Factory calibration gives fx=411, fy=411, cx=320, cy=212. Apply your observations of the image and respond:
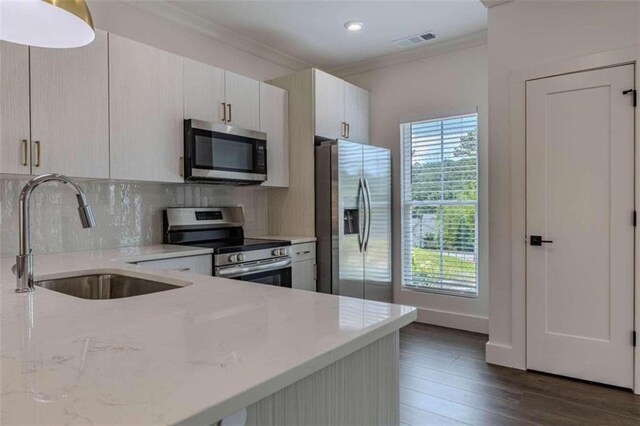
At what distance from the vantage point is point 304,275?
11.7 ft

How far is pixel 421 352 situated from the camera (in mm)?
3324

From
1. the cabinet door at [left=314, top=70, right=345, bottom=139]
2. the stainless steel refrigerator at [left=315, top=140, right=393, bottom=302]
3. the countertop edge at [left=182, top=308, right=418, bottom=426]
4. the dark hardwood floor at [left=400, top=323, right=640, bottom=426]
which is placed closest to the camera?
the countertop edge at [left=182, top=308, right=418, bottom=426]

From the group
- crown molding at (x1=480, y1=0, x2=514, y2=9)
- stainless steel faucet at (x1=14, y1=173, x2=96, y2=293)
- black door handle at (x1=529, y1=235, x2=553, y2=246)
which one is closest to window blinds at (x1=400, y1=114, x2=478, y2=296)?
black door handle at (x1=529, y1=235, x2=553, y2=246)

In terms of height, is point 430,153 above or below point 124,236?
above

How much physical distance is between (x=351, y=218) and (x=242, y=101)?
1.42m

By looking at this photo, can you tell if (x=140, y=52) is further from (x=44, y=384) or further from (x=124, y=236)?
(x=44, y=384)

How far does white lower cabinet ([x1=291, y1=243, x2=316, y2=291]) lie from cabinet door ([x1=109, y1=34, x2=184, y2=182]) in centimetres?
114

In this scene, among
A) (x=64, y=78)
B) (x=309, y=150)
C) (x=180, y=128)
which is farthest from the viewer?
(x=309, y=150)

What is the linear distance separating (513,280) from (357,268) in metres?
1.37

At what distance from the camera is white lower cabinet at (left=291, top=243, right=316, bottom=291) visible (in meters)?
3.46

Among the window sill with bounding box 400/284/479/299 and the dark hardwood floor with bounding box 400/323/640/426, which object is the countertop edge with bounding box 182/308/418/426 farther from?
the window sill with bounding box 400/284/479/299

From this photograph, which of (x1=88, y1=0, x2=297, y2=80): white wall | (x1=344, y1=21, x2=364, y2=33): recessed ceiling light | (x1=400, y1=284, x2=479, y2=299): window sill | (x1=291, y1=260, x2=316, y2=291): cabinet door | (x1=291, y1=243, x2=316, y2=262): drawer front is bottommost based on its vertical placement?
(x1=400, y1=284, x2=479, y2=299): window sill

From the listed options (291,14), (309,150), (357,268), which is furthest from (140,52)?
(357,268)

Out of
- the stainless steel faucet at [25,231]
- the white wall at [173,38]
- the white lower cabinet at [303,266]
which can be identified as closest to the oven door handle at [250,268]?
the white lower cabinet at [303,266]
